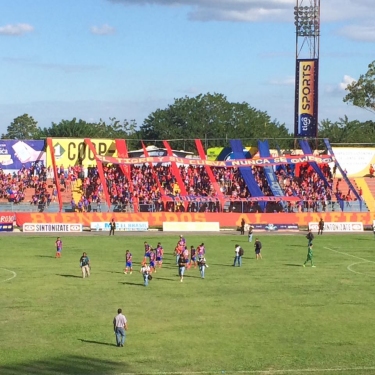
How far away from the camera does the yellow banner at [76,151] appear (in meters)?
92.4

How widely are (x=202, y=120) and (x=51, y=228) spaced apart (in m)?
89.3

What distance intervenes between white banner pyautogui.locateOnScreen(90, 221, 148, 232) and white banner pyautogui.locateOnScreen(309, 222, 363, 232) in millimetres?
15464

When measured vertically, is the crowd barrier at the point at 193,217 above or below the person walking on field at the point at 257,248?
above

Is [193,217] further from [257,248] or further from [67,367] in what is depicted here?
[67,367]

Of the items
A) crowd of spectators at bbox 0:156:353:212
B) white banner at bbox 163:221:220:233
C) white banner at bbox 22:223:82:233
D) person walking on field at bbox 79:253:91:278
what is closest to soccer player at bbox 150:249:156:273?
person walking on field at bbox 79:253:91:278

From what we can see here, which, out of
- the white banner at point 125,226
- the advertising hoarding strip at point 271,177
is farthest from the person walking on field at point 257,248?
the advertising hoarding strip at point 271,177

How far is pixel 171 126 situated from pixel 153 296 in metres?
118

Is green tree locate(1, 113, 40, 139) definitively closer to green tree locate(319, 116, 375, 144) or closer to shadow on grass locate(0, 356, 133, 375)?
green tree locate(319, 116, 375, 144)

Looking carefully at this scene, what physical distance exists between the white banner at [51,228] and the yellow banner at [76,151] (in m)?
22.6

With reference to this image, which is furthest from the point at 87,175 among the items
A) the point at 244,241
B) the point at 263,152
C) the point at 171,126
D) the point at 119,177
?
the point at 171,126

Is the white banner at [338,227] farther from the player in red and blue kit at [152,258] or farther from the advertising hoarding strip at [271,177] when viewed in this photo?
the player in red and blue kit at [152,258]

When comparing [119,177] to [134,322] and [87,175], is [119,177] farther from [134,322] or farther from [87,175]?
[134,322]

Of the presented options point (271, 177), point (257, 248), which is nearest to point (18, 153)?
point (271, 177)

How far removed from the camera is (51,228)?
7006 cm
